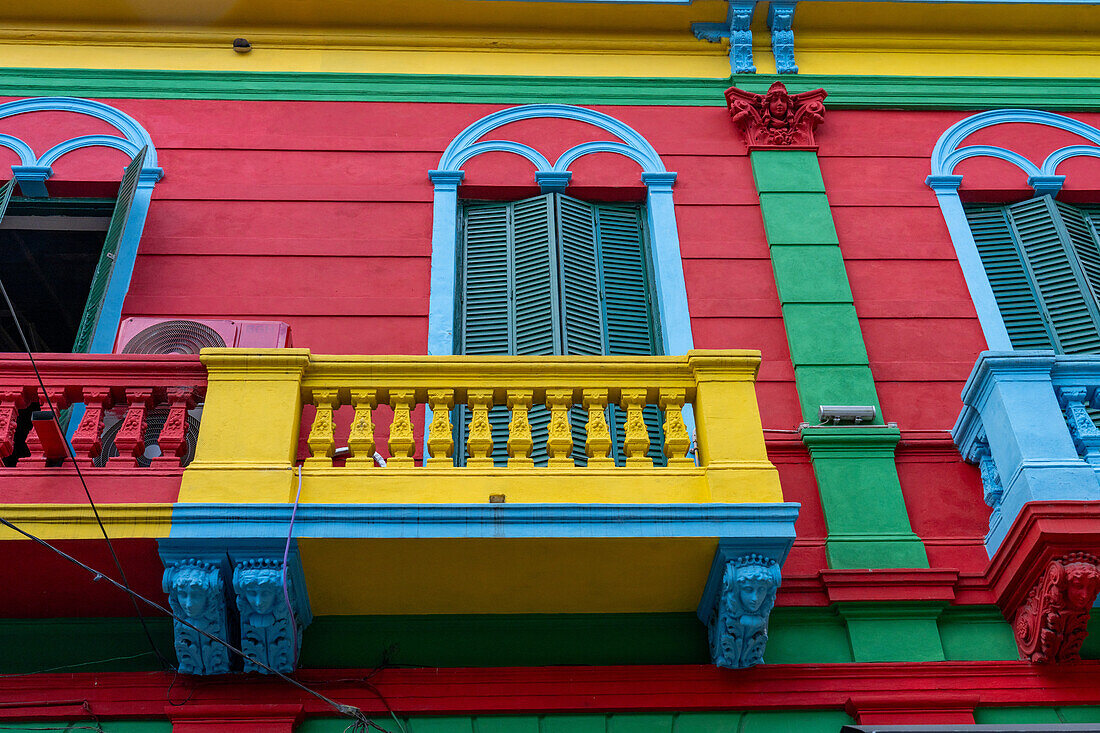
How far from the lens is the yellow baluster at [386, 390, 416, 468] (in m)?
6.47

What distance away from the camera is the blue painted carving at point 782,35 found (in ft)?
33.5

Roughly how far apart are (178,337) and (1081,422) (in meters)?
5.71

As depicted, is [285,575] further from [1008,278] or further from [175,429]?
[1008,278]

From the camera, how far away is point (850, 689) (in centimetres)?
655

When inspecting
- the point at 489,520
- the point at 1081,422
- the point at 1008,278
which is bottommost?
the point at 489,520

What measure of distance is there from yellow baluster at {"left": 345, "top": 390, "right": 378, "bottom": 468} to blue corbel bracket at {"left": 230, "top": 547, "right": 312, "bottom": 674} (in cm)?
66

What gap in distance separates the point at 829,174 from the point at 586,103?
2.15m

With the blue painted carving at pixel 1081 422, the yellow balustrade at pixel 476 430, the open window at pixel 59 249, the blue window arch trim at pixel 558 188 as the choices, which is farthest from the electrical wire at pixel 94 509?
the blue painted carving at pixel 1081 422

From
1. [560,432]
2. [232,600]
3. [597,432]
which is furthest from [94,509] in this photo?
[597,432]

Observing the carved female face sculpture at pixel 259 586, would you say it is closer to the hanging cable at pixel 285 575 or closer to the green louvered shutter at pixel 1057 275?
the hanging cable at pixel 285 575

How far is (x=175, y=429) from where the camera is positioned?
654 cm

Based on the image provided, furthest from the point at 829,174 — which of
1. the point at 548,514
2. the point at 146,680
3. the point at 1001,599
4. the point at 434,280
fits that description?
the point at 146,680

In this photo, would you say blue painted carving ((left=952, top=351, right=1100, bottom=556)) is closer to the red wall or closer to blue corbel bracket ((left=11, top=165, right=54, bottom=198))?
the red wall

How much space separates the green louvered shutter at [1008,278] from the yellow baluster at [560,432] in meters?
3.83
